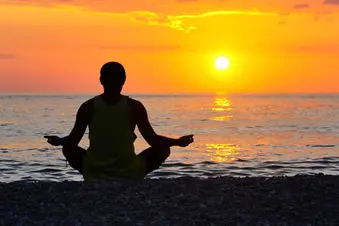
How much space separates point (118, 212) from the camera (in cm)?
727

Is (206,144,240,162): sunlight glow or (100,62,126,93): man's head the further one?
(206,144,240,162): sunlight glow

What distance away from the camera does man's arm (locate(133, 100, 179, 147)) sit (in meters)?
8.55

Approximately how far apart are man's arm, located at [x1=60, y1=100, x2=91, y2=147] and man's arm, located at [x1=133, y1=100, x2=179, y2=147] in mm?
695

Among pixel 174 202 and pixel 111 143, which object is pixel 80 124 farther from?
pixel 174 202

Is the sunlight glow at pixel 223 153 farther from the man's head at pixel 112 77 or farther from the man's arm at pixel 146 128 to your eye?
the man's head at pixel 112 77

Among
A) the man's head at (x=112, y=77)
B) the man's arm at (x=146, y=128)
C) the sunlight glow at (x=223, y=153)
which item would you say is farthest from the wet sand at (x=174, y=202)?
the sunlight glow at (x=223, y=153)

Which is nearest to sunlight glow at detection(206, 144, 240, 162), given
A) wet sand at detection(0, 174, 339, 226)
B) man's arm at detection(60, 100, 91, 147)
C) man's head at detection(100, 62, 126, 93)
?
wet sand at detection(0, 174, 339, 226)

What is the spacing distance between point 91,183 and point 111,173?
541 millimetres

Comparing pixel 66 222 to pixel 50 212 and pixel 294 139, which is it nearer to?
pixel 50 212

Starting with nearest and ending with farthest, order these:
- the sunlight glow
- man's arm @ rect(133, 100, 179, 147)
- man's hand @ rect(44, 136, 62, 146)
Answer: man's arm @ rect(133, 100, 179, 147), man's hand @ rect(44, 136, 62, 146), the sunlight glow

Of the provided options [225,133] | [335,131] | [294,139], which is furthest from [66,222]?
[335,131]

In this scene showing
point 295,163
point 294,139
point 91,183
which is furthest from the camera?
point 294,139

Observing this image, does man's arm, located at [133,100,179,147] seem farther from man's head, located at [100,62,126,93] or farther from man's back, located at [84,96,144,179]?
man's head, located at [100,62,126,93]

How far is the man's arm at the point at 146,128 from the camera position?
855 centimetres
